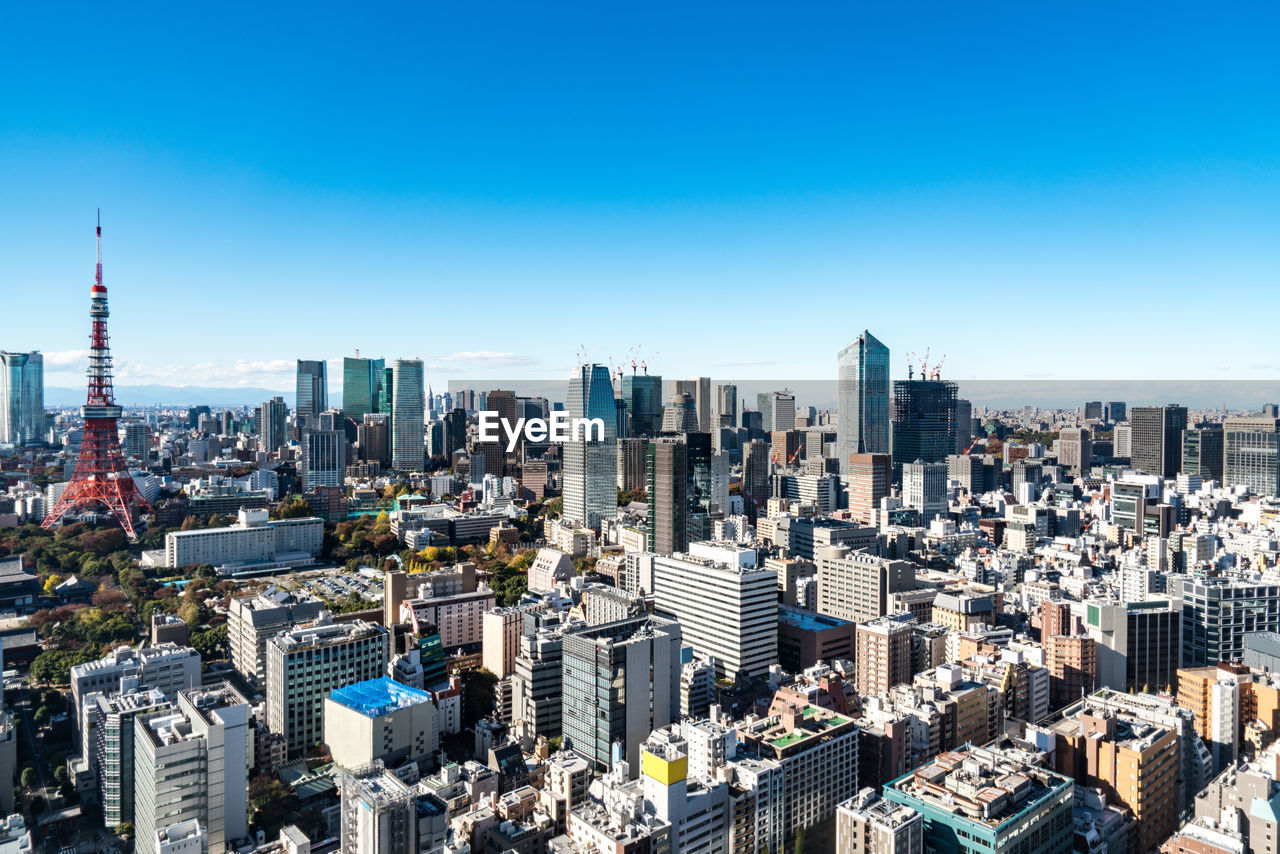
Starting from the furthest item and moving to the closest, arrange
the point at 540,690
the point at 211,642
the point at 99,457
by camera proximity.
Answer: the point at 99,457 → the point at 211,642 → the point at 540,690

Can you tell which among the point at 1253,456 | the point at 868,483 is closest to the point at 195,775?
the point at 868,483

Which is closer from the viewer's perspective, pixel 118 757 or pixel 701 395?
pixel 118 757

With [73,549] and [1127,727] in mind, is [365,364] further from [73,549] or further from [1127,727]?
[1127,727]

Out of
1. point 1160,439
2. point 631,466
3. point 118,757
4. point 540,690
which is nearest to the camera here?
point 118,757

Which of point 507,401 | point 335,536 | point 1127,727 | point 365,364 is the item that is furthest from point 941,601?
point 365,364

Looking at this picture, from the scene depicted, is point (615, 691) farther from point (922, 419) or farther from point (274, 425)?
point (274, 425)

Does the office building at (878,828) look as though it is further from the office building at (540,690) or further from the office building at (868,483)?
the office building at (868,483)
